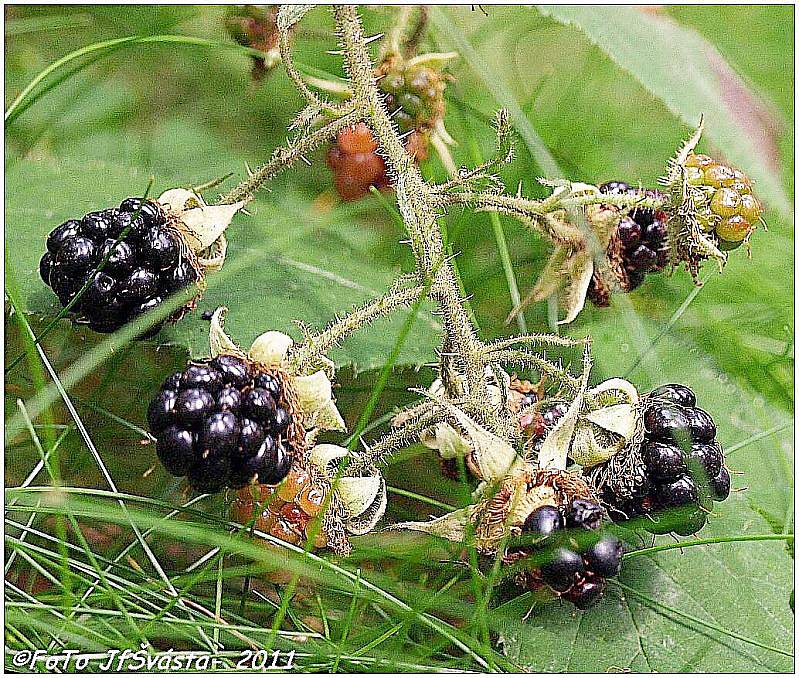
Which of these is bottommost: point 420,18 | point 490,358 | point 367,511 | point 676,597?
point 676,597

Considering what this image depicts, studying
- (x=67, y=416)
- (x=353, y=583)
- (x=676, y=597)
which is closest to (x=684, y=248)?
(x=676, y=597)

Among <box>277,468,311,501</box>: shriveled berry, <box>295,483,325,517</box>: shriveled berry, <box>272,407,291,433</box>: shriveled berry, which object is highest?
<box>272,407,291,433</box>: shriveled berry

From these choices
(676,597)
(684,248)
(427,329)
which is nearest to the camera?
(676,597)

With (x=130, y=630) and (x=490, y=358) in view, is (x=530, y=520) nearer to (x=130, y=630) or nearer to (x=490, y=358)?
(x=490, y=358)

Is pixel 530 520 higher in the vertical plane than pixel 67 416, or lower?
higher

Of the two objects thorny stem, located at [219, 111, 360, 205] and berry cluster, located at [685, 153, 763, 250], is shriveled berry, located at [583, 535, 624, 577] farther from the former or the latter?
thorny stem, located at [219, 111, 360, 205]

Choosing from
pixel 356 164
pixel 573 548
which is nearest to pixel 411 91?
pixel 356 164

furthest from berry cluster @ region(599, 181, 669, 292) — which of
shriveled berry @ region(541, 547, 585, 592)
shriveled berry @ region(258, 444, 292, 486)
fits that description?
shriveled berry @ region(258, 444, 292, 486)

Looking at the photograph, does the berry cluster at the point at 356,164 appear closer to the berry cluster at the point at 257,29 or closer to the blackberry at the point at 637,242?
the berry cluster at the point at 257,29
